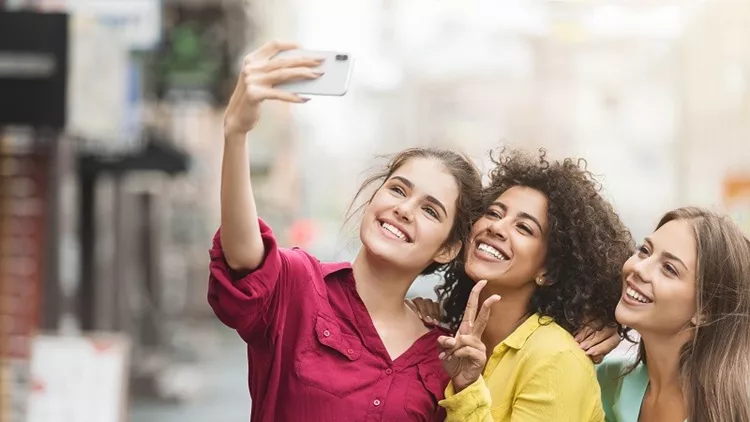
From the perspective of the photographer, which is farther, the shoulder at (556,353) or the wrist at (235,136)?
the shoulder at (556,353)

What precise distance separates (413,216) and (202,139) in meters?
21.1

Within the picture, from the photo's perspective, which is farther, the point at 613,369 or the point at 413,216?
the point at 613,369

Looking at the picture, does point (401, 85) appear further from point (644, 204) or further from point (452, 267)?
point (452, 267)

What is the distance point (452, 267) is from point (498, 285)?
8.2 inches

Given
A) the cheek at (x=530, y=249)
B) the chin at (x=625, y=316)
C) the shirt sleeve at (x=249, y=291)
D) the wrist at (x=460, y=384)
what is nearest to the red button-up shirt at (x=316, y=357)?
the shirt sleeve at (x=249, y=291)

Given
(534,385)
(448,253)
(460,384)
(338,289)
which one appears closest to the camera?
(460,384)

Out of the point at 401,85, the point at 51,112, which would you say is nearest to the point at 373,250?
the point at 51,112

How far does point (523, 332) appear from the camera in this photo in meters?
3.11

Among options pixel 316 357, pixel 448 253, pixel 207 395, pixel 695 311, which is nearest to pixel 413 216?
pixel 448 253

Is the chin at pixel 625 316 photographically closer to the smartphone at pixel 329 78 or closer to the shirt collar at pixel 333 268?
the shirt collar at pixel 333 268

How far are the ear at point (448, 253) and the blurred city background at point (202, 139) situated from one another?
38 centimetres

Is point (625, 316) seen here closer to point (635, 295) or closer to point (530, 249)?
point (635, 295)

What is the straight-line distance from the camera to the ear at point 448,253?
10.4ft

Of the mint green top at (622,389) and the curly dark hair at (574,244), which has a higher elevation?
the curly dark hair at (574,244)
